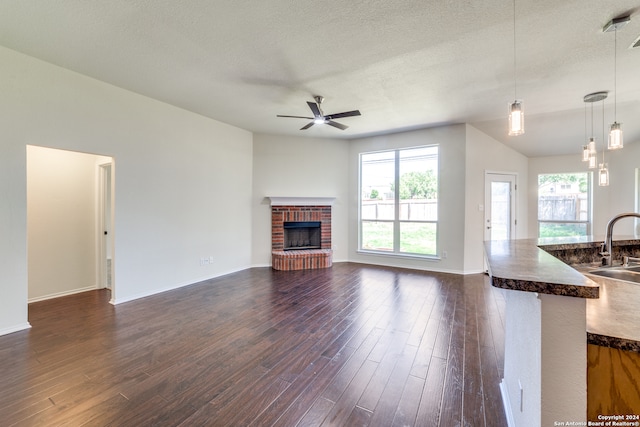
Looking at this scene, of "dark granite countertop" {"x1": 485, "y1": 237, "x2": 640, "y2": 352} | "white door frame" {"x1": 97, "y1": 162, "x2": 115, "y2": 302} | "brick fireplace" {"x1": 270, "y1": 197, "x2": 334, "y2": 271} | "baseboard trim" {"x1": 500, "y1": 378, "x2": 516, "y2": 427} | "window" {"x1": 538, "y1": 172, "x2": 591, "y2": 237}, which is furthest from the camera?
"window" {"x1": 538, "y1": 172, "x2": 591, "y2": 237}

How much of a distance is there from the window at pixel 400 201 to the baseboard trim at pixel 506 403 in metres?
3.65

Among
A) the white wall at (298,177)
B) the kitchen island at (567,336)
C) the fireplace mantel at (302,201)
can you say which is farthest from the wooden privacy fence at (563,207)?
the kitchen island at (567,336)

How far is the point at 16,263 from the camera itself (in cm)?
280

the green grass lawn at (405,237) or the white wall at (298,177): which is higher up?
the white wall at (298,177)

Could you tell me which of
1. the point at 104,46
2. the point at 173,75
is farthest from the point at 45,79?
the point at 173,75

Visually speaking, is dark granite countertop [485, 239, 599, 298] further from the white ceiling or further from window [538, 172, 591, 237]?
window [538, 172, 591, 237]

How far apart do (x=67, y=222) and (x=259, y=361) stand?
3888 mm

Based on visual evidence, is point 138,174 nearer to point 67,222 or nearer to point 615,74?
point 67,222

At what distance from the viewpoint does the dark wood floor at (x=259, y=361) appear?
1.68 meters

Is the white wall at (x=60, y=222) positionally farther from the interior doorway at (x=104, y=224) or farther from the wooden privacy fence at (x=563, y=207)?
the wooden privacy fence at (x=563, y=207)

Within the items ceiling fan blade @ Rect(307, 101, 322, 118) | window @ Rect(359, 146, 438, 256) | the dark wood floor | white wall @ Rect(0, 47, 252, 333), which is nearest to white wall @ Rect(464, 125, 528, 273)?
window @ Rect(359, 146, 438, 256)

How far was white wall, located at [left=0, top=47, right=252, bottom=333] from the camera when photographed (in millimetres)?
2770

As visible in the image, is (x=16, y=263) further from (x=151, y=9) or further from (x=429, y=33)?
(x=429, y=33)

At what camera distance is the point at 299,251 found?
5.75 meters
